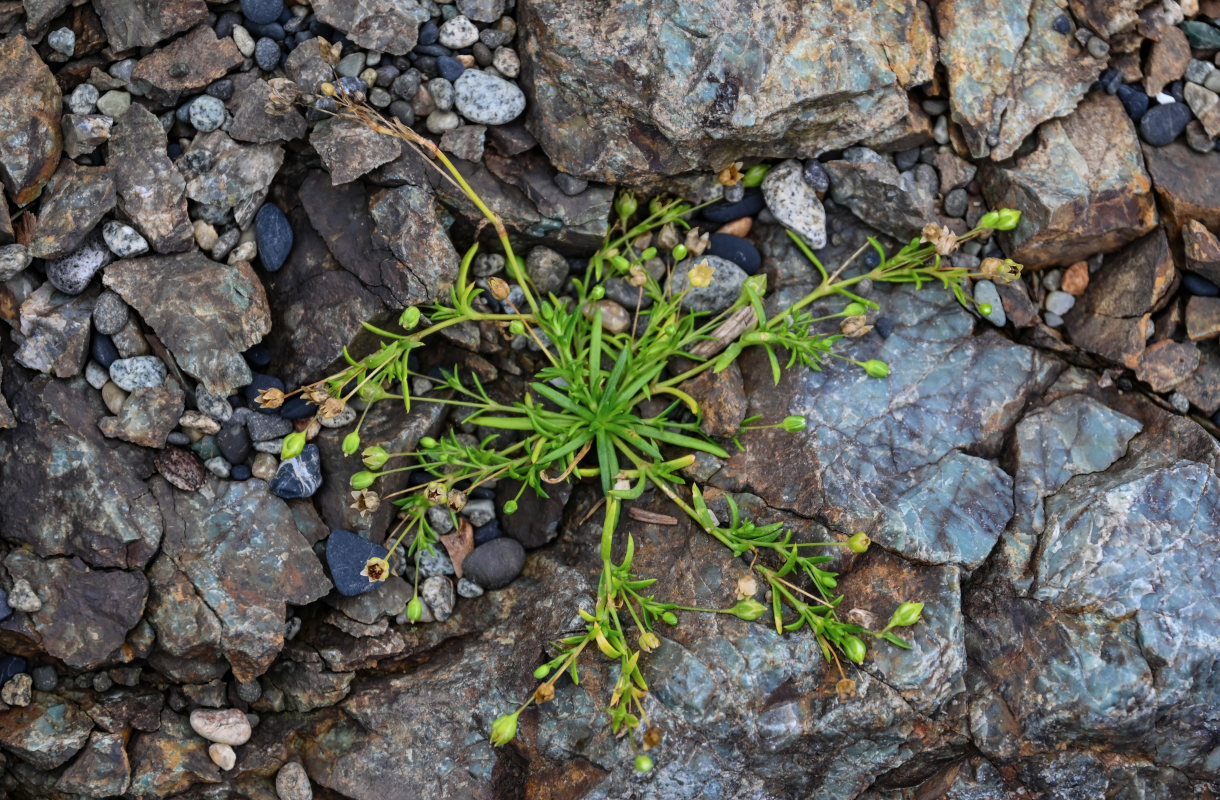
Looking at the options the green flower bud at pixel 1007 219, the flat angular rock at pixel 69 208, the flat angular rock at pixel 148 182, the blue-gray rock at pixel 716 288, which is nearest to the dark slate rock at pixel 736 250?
the blue-gray rock at pixel 716 288

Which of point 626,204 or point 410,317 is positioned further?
point 626,204

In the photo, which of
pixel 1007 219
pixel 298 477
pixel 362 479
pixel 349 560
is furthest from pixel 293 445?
pixel 1007 219

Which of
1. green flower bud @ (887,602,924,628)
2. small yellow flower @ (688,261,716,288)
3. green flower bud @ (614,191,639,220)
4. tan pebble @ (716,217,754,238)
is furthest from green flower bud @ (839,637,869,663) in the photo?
green flower bud @ (614,191,639,220)

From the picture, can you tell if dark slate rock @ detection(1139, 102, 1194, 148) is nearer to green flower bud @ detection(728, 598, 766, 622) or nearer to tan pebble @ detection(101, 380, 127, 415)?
green flower bud @ detection(728, 598, 766, 622)

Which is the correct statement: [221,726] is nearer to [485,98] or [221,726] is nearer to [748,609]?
[748,609]

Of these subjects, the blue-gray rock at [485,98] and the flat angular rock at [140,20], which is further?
the blue-gray rock at [485,98]

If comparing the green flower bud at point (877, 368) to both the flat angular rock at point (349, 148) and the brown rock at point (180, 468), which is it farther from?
the brown rock at point (180, 468)
